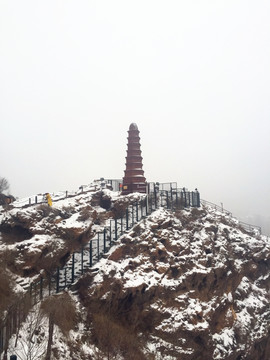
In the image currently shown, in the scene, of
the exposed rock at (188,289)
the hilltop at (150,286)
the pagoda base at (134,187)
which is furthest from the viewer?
the pagoda base at (134,187)

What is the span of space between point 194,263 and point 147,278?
538 cm

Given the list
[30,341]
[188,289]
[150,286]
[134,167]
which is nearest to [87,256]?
[150,286]

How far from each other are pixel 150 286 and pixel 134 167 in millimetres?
21897

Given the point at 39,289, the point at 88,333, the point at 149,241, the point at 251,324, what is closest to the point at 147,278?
the point at 149,241

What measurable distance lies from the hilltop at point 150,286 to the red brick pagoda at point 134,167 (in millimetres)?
8914

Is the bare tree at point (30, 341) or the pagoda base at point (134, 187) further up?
the pagoda base at point (134, 187)

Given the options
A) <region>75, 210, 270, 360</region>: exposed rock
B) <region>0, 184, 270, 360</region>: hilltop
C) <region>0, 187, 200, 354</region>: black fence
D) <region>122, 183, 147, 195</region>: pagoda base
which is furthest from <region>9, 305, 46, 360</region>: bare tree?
<region>122, 183, 147, 195</region>: pagoda base

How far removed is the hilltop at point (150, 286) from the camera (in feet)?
64.7

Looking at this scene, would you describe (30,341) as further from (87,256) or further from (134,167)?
(134,167)

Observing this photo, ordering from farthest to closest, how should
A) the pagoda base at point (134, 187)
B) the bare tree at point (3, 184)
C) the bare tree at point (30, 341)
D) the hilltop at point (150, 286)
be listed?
the bare tree at point (3, 184) < the pagoda base at point (134, 187) < the hilltop at point (150, 286) < the bare tree at point (30, 341)

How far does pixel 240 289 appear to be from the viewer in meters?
28.8

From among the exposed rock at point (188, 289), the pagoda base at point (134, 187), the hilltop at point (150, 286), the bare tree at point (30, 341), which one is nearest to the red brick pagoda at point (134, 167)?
the pagoda base at point (134, 187)

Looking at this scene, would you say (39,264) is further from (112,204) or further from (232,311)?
(232,311)

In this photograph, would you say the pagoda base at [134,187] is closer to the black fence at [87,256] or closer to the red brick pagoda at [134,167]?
the red brick pagoda at [134,167]
